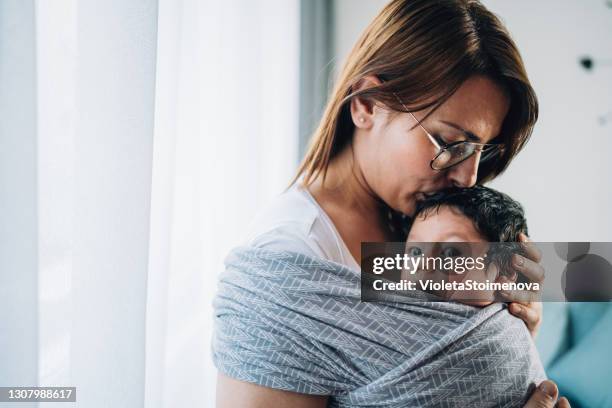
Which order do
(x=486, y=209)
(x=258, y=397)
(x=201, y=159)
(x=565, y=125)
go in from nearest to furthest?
1. (x=258, y=397)
2. (x=486, y=209)
3. (x=201, y=159)
4. (x=565, y=125)

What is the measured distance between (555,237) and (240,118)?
81 cm

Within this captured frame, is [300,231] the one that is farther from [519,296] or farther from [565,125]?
[565,125]

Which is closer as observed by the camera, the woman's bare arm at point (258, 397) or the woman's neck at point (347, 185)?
the woman's bare arm at point (258, 397)

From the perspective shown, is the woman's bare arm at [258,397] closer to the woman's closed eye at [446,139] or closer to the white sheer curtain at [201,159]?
the white sheer curtain at [201,159]

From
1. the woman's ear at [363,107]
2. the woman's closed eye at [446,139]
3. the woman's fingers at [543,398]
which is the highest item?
the woman's ear at [363,107]

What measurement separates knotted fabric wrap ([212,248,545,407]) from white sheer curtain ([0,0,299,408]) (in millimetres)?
159

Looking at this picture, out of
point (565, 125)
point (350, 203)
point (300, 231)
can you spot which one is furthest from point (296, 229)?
point (565, 125)

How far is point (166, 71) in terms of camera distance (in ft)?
2.59

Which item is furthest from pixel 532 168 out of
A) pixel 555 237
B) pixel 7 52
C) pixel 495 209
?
pixel 7 52

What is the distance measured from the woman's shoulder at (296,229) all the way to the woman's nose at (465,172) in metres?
0.23

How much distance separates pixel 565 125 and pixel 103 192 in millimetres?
1048

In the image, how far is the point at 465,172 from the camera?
733 millimetres

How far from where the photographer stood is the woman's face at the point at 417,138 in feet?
2.22

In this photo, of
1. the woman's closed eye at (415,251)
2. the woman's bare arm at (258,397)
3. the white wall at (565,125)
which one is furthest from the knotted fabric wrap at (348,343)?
the white wall at (565,125)
